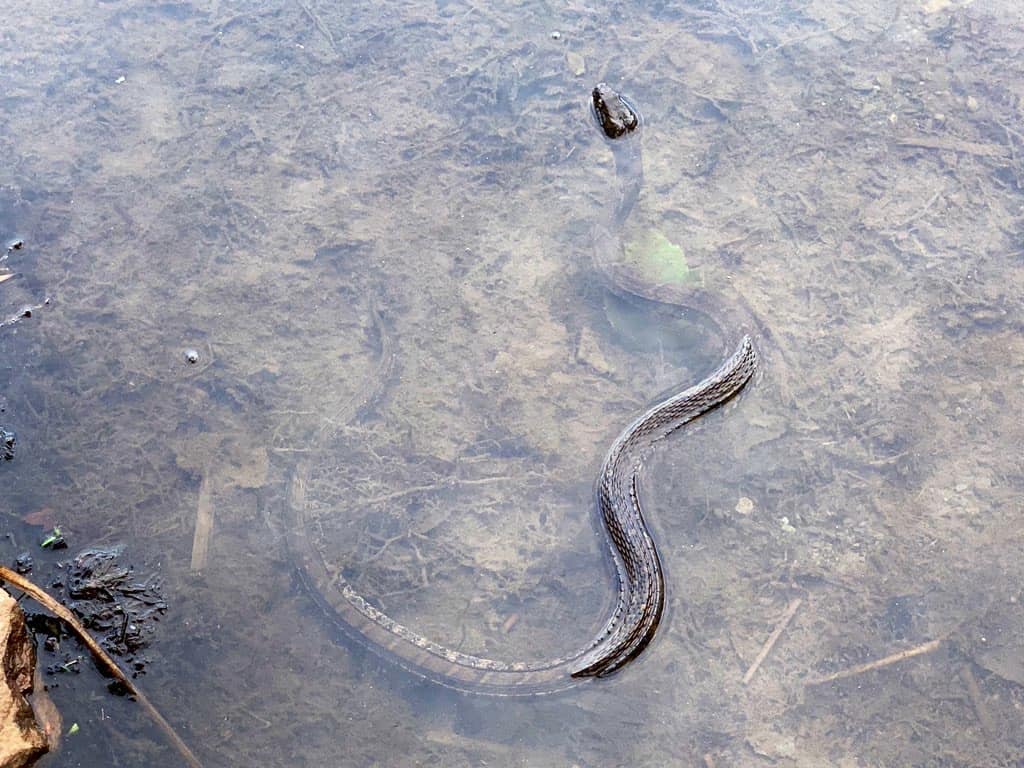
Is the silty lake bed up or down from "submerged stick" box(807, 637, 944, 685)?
up

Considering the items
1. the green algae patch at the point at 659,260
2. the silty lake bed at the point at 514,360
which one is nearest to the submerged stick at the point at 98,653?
the silty lake bed at the point at 514,360

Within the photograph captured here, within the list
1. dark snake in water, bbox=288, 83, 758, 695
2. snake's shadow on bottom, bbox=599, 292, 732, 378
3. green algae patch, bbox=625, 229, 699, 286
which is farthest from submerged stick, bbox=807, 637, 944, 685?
green algae patch, bbox=625, 229, 699, 286

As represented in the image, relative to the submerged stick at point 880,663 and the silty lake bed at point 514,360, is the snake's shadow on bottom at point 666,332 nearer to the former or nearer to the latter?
the silty lake bed at point 514,360

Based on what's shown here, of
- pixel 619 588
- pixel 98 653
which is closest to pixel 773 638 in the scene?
pixel 619 588

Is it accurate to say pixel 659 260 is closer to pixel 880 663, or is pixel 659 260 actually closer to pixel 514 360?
pixel 514 360

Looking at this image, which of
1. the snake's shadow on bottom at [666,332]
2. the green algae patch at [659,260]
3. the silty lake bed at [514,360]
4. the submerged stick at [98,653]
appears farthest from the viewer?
the green algae patch at [659,260]

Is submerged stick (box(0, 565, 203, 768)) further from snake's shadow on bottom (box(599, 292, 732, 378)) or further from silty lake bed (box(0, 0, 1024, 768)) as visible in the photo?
snake's shadow on bottom (box(599, 292, 732, 378))
